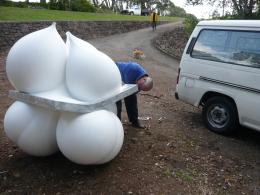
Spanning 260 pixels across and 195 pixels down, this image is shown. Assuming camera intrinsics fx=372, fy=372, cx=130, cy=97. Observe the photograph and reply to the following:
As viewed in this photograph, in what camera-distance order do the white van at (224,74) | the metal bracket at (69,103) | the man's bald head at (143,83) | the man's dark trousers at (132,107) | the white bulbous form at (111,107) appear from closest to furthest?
1. the metal bracket at (69,103)
2. the white bulbous form at (111,107)
3. the man's bald head at (143,83)
4. the white van at (224,74)
5. the man's dark trousers at (132,107)

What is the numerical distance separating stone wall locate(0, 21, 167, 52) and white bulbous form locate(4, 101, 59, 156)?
11.0 meters

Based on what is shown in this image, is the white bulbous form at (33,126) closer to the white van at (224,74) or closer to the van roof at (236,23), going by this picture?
the white van at (224,74)

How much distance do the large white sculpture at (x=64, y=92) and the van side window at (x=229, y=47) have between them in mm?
2295

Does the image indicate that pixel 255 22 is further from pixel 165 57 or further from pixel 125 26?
pixel 125 26

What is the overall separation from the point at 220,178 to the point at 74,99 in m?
2.14

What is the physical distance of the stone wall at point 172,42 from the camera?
1927 cm

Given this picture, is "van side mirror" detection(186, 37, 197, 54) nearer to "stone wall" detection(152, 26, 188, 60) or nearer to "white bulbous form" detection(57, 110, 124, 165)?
"white bulbous form" detection(57, 110, 124, 165)

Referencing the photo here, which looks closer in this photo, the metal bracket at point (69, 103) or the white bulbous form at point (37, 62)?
the metal bracket at point (69, 103)

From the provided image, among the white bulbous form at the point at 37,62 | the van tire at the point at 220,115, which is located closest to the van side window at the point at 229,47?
the van tire at the point at 220,115

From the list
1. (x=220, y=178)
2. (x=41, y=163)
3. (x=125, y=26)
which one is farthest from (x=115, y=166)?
(x=125, y=26)

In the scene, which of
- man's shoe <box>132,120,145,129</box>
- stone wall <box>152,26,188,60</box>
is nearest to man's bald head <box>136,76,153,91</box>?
man's shoe <box>132,120,145,129</box>

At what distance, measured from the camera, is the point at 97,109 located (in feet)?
14.3

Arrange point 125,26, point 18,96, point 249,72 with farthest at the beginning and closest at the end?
point 125,26, point 249,72, point 18,96

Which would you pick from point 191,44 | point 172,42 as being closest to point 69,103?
point 191,44
